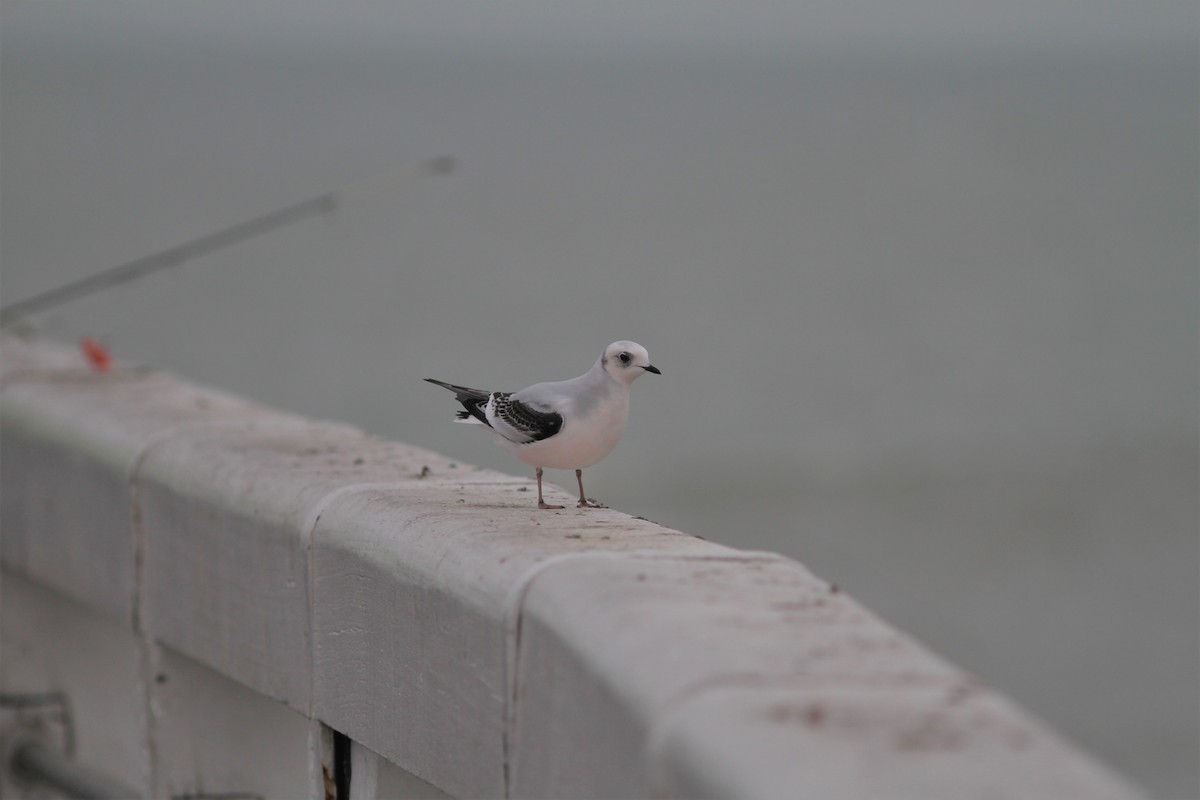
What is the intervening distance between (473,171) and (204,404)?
51596 millimetres

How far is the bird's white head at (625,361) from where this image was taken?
148 inches

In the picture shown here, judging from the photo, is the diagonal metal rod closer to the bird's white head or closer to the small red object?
the small red object

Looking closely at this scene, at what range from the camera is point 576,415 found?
3.81m

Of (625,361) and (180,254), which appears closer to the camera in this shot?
(625,361)

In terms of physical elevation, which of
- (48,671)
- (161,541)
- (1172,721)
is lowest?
(1172,721)

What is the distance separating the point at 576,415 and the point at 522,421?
0.44ft

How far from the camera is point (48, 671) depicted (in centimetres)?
517

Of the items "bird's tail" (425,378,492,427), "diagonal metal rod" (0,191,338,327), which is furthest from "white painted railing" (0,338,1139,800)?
"diagonal metal rod" (0,191,338,327)

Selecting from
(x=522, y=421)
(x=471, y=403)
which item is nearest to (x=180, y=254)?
(x=471, y=403)

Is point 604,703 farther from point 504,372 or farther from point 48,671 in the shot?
point 504,372

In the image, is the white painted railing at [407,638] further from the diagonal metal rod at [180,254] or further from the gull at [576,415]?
the diagonal metal rod at [180,254]

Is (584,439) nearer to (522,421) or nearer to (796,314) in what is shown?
(522,421)

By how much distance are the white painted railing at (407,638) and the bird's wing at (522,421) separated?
0.46 feet

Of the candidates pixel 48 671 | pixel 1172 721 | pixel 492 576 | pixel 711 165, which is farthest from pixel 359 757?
pixel 711 165
